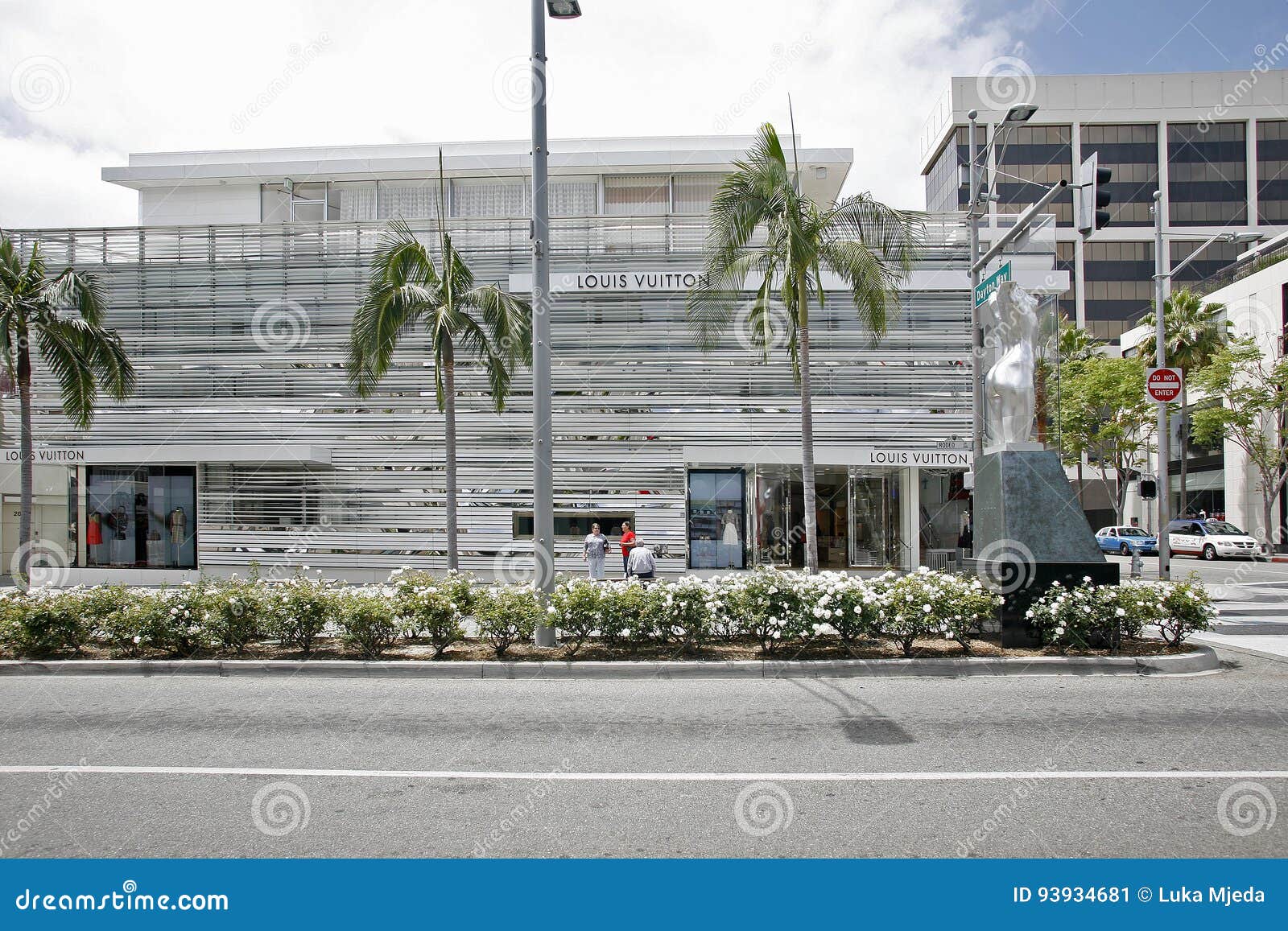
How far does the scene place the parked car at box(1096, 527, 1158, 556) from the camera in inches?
1540

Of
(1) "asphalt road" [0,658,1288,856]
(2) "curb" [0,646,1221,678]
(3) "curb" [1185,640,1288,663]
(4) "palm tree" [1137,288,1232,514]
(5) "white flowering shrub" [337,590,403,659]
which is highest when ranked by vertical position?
(4) "palm tree" [1137,288,1232,514]

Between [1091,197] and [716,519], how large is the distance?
484 inches

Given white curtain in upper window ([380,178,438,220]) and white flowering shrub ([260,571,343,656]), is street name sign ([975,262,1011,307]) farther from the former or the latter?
white curtain in upper window ([380,178,438,220])

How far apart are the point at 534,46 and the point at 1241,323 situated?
38016 mm

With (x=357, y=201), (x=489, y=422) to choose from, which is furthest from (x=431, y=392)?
(x=357, y=201)

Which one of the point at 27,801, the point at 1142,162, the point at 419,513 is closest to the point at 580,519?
the point at 419,513

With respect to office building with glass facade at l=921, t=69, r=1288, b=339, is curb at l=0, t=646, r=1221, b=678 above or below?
below

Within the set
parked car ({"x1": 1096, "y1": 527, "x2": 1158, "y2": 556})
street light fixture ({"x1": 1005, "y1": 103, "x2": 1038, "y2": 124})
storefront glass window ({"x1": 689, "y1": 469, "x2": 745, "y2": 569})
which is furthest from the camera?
parked car ({"x1": 1096, "y1": 527, "x2": 1158, "y2": 556})

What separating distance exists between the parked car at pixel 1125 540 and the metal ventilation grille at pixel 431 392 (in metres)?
23.0

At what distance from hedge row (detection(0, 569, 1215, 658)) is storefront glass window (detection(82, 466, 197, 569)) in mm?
12171

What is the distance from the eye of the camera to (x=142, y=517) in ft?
74.2

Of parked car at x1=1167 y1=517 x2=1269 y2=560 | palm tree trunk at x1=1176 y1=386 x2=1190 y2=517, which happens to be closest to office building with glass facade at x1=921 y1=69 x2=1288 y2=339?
palm tree trunk at x1=1176 y1=386 x2=1190 y2=517

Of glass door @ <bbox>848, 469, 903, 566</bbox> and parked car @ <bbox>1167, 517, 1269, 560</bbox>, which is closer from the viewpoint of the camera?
glass door @ <bbox>848, 469, 903, 566</bbox>

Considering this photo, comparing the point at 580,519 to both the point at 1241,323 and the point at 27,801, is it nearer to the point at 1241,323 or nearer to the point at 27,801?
the point at 27,801
